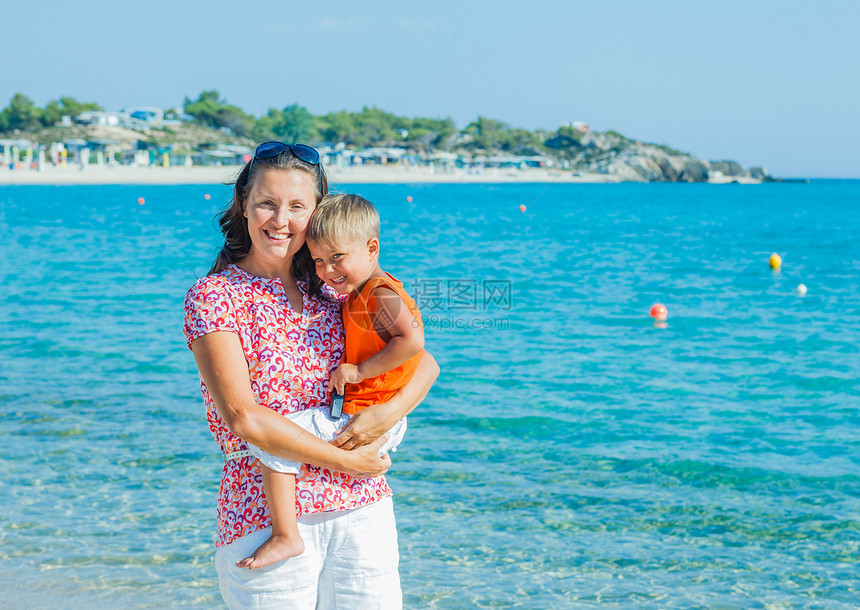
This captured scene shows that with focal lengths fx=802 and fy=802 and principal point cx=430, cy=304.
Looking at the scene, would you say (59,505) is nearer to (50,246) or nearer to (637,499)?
(637,499)

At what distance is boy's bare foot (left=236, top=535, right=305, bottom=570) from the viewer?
2074 millimetres

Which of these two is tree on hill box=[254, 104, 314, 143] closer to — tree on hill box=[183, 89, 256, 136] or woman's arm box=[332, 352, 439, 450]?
tree on hill box=[183, 89, 256, 136]

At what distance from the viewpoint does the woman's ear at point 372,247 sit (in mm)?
2287

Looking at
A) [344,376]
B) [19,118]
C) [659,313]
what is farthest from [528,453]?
[19,118]

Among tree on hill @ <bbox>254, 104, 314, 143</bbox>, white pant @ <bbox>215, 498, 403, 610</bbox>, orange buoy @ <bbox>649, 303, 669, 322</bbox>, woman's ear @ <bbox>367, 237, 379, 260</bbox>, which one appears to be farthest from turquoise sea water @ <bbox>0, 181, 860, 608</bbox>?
tree on hill @ <bbox>254, 104, 314, 143</bbox>

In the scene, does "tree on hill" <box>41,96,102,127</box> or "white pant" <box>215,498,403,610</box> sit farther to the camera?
"tree on hill" <box>41,96,102,127</box>

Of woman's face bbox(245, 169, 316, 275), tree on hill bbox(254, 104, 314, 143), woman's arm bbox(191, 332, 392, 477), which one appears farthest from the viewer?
tree on hill bbox(254, 104, 314, 143)

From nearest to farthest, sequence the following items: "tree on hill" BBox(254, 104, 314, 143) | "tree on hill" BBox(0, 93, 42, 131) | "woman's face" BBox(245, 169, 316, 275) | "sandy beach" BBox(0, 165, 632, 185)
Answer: "woman's face" BBox(245, 169, 316, 275) → "sandy beach" BBox(0, 165, 632, 185) → "tree on hill" BBox(0, 93, 42, 131) → "tree on hill" BBox(254, 104, 314, 143)

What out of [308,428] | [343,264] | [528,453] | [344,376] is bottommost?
[528,453]

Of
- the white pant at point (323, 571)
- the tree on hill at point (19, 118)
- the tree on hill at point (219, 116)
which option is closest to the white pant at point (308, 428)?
the white pant at point (323, 571)

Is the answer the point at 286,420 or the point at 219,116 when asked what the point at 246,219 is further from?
the point at 219,116

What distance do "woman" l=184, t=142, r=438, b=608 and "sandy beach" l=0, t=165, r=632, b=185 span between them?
3624 cm

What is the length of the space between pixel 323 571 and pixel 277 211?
98 cm

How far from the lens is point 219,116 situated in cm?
10575
